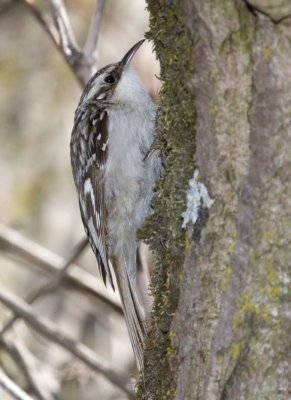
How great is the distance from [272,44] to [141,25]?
139 inches

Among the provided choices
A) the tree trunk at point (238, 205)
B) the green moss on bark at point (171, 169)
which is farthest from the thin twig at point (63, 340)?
the tree trunk at point (238, 205)

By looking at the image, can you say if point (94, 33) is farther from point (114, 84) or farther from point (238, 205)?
point (238, 205)

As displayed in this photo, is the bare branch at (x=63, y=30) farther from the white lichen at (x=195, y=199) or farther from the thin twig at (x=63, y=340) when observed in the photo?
the white lichen at (x=195, y=199)

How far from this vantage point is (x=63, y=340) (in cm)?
330

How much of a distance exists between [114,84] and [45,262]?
2.93ft

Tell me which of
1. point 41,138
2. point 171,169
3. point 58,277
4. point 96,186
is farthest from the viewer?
point 41,138

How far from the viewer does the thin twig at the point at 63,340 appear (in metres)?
3.25

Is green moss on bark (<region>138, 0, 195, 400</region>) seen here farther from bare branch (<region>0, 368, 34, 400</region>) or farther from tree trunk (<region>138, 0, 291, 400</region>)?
bare branch (<region>0, 368, 34, 400</region>)

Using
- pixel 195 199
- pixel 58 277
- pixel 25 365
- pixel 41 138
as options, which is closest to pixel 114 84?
pixel 58 277

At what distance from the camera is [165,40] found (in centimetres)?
175

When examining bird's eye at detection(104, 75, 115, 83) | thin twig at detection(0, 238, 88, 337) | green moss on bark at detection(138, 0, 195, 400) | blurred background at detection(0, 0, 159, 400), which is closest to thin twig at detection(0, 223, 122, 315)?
thin twig at detection(0, 238, 88, 337)

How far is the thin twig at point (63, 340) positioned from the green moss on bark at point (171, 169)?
1.43 meters

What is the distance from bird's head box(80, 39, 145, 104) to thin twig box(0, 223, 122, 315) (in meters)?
0.76

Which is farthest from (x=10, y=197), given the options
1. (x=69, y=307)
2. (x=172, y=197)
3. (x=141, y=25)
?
(x=172, y=197)
